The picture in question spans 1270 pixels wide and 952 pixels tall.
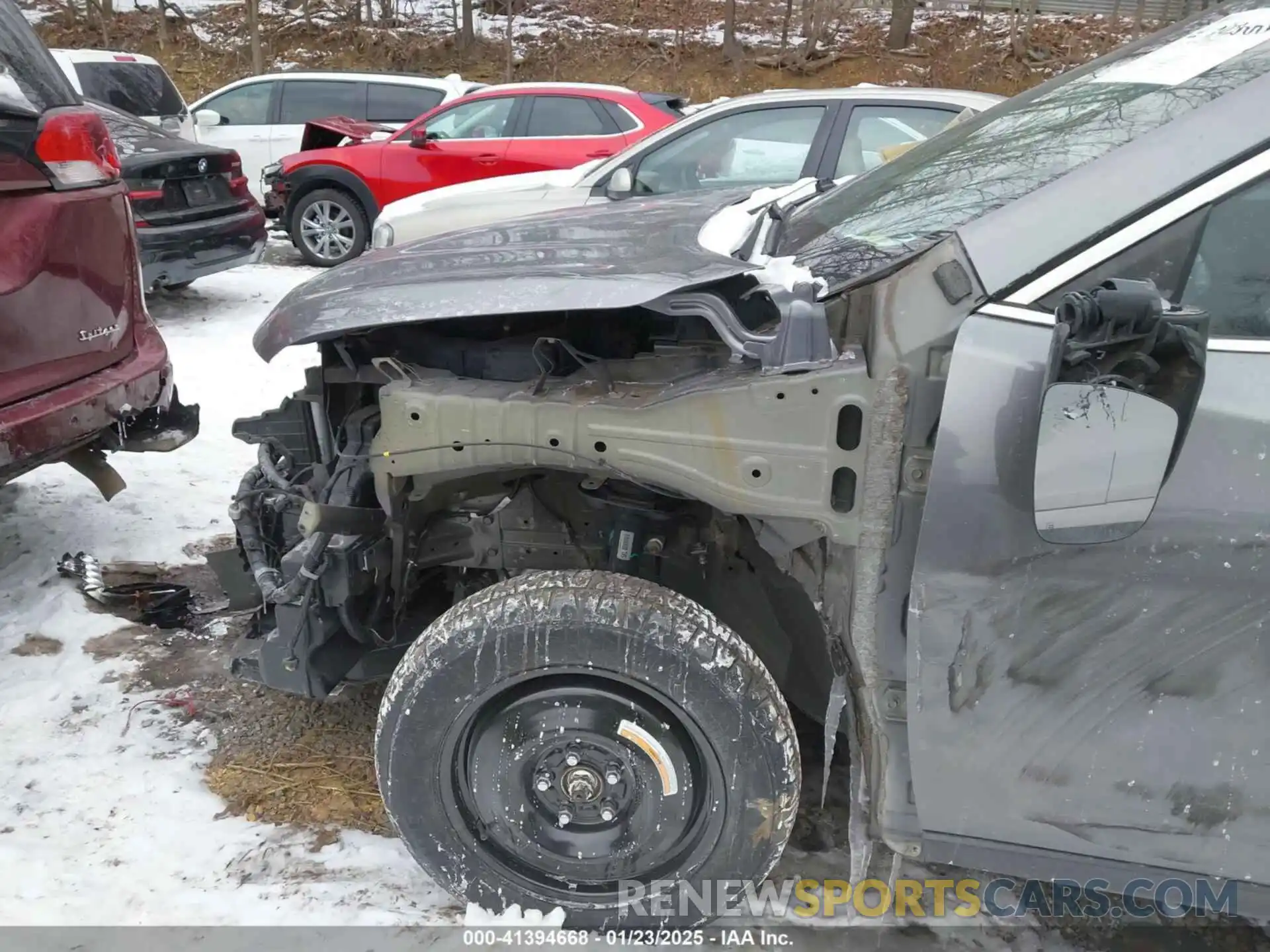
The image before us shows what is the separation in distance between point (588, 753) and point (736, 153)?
4818 mm

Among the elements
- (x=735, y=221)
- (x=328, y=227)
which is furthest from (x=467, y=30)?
(x=735, y=221)

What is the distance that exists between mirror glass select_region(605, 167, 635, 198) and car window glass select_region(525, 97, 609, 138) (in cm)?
359

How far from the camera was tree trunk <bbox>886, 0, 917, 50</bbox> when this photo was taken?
2155 centimetres

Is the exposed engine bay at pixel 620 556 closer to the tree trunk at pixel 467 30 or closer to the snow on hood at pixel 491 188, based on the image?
the snow on hood at pixel 491 188

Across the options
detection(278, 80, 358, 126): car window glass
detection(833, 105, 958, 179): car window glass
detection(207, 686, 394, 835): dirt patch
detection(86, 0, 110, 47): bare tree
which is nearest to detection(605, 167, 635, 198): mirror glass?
detection(833, 105, 958, 179): car window glass

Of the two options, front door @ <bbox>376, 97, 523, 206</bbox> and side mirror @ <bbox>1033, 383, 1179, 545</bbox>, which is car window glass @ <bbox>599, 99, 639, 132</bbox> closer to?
front door @ <bbox>376, 97, 523, 206</bbox>

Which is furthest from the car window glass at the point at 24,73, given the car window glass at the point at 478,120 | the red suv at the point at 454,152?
the car window glass at the point at 478,120

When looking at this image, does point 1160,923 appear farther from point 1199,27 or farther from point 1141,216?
point 1199,27

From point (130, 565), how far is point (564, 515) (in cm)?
223

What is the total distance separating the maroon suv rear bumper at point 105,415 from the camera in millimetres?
2957

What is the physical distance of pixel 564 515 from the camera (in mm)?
2525

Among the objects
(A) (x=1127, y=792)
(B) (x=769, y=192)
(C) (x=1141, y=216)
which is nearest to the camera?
(C) (x=1141, y=216)

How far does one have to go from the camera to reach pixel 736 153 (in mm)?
6156

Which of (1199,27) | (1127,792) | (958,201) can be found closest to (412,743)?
(1127,792)
